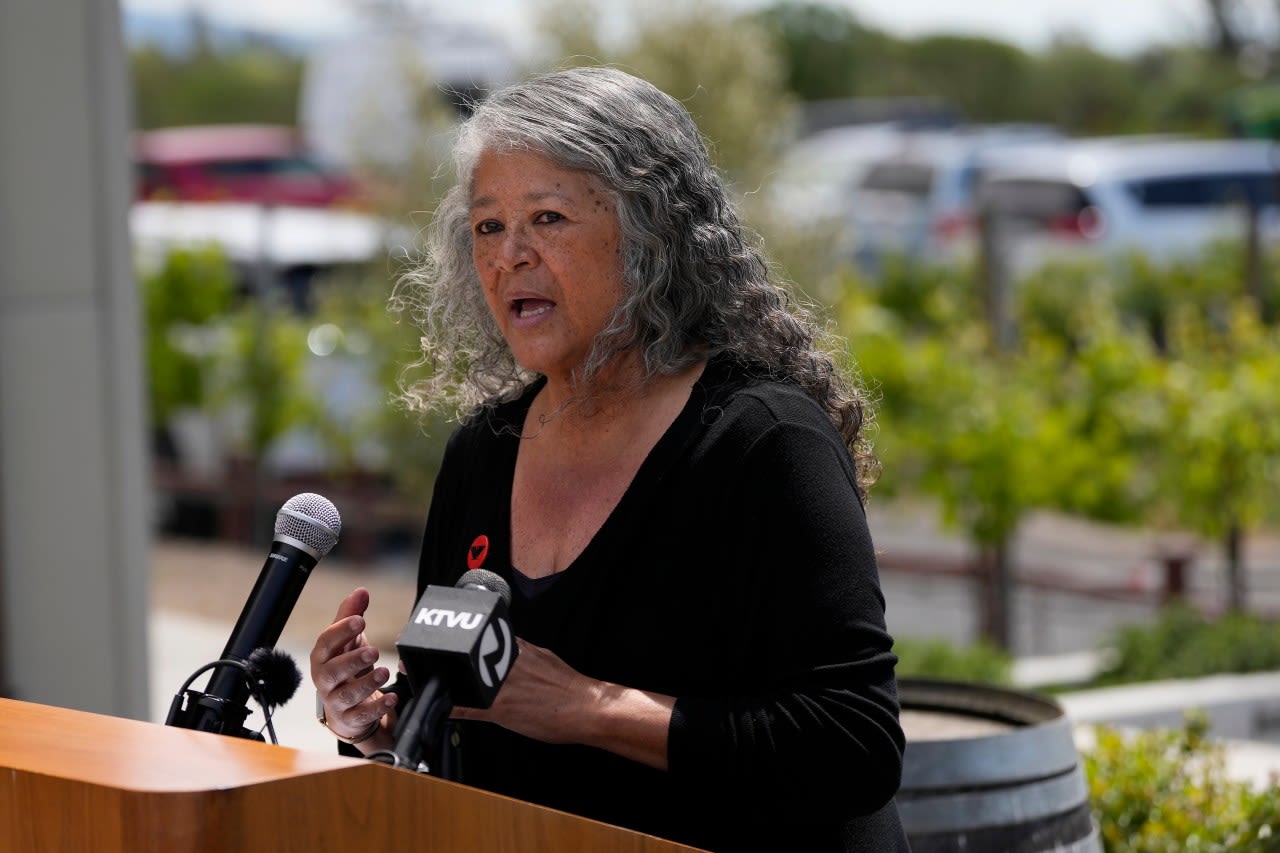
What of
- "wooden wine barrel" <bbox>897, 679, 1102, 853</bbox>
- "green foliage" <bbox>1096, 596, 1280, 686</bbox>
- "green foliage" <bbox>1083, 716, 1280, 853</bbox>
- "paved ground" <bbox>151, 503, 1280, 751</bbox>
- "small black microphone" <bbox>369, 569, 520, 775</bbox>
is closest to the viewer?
"small black microphone" <bbox>369, 569, 520, 775</bbox>

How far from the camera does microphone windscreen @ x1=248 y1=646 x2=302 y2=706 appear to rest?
2.00 meters

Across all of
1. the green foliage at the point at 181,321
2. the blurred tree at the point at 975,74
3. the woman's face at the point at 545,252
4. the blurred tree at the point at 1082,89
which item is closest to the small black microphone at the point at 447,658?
the woman's face at the point at 545,252

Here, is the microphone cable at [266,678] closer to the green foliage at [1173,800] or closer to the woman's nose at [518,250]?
the woman's nose at [518,250]

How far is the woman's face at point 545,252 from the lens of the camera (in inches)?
85.4

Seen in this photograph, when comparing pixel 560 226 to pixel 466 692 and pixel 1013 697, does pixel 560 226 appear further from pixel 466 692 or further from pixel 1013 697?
pixel 1013 697

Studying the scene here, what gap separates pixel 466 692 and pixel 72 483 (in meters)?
4.20

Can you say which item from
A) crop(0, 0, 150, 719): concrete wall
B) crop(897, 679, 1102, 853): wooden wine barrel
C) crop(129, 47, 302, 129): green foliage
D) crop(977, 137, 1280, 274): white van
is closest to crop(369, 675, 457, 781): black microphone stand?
crop(897, 679, 1102, 853): wooden wine barrel

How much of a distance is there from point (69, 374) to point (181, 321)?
6.77 m

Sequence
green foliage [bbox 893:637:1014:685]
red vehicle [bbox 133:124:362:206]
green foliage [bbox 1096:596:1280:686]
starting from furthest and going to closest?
red vehicle [bbox 133:124:362:206], green foliage [bbox 1096:596:1280:686], green foliage [bbox 893:637:1014:685]

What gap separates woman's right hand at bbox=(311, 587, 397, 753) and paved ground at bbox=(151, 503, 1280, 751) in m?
5.00

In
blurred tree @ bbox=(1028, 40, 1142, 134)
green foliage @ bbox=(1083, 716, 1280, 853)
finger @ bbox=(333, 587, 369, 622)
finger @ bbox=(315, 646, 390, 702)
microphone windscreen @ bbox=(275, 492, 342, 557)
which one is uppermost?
blurred tree @ bbox=(1028, 40, 1142, 134)

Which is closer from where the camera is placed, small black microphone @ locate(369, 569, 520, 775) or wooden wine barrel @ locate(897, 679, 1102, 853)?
small black microphone @ locate(369, 569, 520, 775)

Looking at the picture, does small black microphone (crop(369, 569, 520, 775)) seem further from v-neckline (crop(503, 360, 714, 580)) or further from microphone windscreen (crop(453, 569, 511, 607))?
v-neckline (crop(503, 360, 714, 580))

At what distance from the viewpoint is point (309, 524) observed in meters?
2.06
